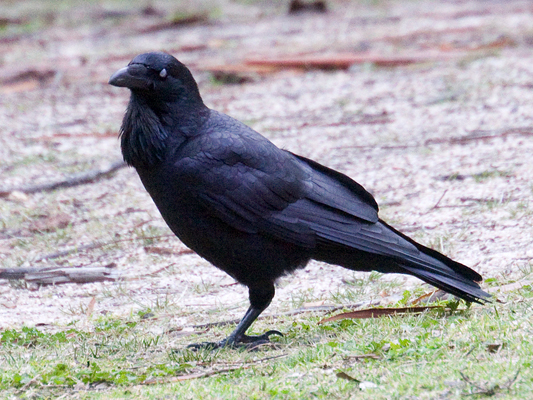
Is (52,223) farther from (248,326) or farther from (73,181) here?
A: (248,326)

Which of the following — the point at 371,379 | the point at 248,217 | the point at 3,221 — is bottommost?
the point at 3,221

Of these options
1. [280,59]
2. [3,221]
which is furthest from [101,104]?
[3,221]

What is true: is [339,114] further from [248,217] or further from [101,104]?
[248,217]

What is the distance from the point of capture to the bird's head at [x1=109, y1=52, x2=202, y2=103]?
433 cm

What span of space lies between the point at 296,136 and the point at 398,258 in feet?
14.4

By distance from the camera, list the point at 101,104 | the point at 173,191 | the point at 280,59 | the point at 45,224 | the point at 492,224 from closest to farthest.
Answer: the point at 173,191 < the point at 492,224 < the point at 45,224 < the point at 101,104 < the point at 280,59

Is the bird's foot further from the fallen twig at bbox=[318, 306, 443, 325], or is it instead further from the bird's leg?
the fallen twig at bbox=[318, 306, 443, 325]

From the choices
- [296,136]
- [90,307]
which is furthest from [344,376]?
[296,136]

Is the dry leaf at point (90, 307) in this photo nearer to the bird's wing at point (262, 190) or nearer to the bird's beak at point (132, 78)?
the bird's wing at point (262, 190)

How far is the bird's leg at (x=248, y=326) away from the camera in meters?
4.24

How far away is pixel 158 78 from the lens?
173 inches

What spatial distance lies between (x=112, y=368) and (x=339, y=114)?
5962 millimetres

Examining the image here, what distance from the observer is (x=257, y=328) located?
185 inches

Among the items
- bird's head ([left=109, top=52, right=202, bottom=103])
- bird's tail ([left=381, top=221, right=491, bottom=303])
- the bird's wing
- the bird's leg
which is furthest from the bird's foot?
bird's head ([left=109, top=52, right=202, bottom=103])
